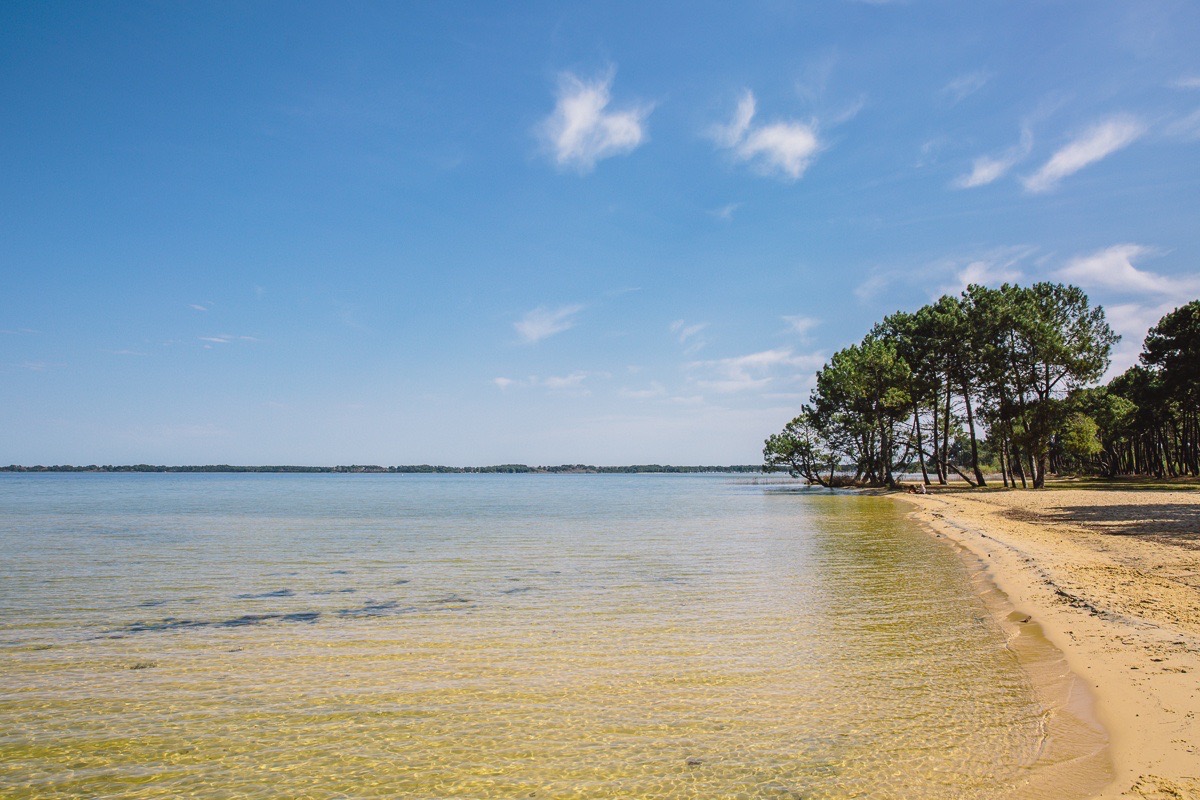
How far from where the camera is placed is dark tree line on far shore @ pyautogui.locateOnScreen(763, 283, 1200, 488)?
159 ft

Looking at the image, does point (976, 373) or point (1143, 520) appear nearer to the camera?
point (1143, 520)

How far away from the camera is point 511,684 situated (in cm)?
815

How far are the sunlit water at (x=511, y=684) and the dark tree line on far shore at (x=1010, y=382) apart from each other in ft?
132

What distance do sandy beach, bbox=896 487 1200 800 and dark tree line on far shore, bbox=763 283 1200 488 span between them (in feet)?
Answer: 90.0

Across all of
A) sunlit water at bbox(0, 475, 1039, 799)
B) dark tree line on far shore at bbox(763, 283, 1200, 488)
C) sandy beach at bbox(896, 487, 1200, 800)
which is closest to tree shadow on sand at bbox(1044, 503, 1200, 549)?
sandy beach at bbox(896, 487, 1200, 800)

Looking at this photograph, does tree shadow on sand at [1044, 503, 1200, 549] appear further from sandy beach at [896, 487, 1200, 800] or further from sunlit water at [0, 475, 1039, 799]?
sunlit water at [0, 475, 1039, 799]

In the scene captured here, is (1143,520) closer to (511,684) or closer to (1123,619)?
(1123,619)

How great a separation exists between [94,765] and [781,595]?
37.8 feet

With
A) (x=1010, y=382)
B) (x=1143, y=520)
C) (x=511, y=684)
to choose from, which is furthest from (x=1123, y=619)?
(x=1010, y=382)

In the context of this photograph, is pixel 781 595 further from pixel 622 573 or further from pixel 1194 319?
pixel 1194 319

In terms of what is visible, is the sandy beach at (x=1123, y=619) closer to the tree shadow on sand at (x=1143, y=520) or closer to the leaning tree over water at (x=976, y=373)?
the tree shadow on sand at (x=1143, y=520)

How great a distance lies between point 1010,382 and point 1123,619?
163 ft

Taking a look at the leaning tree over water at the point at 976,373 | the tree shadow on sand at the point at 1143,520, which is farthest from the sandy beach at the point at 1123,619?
the leaning tree over water at the point at 976,373

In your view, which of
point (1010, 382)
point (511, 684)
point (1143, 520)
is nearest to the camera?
point (511, 684)
